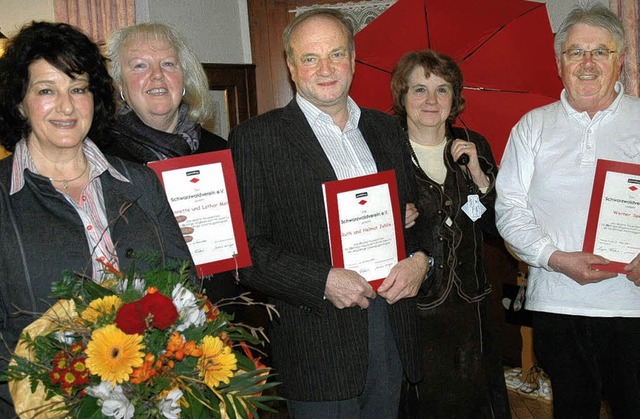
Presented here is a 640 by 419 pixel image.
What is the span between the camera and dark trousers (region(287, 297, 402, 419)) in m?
2.46

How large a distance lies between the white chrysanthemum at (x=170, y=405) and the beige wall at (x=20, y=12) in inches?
168

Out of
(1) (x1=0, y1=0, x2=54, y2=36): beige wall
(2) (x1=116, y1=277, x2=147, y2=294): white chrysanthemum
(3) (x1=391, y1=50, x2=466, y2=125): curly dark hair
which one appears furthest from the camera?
(1) (x1=0, y1=0, x2=54, y2=36): beige wall

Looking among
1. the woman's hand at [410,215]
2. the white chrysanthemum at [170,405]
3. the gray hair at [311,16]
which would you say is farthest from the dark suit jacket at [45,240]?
the woman's hand at [410,215]

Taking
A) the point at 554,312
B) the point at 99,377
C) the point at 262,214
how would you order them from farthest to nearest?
the point at 554,312 → the point at 262,214 → the point at 99,377

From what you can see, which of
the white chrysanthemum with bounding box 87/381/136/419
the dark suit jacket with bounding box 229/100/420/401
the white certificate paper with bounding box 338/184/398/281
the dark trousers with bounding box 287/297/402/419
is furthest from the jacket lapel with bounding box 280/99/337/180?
the white chrysanthemum with bounding box 87/381/136/419

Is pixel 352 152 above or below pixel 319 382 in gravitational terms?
above

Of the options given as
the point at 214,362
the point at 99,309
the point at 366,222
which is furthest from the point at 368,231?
the point at 99,309

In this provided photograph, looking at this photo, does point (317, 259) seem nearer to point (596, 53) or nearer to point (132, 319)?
point (132, 319)

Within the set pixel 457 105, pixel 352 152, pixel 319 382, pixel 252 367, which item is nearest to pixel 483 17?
pixel 457 105

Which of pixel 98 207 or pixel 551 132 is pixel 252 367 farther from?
pixel 551 132

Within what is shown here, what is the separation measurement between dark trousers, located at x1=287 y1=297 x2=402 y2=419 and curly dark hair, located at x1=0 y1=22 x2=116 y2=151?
1.24 m

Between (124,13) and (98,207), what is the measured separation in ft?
10.6

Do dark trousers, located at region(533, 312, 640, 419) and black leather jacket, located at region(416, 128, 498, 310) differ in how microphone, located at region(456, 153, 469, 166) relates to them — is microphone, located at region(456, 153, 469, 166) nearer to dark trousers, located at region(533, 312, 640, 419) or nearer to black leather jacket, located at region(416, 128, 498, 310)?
black leather jacket, located at region(416, 128, 498, 310)

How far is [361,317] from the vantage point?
2.46 meters
